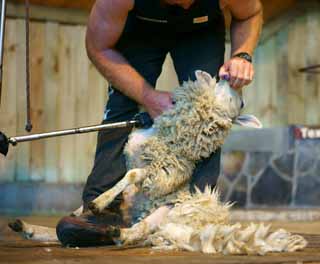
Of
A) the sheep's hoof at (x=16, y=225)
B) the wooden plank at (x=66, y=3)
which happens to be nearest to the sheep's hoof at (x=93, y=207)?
the sheep's hoof at (x=16, y=225)

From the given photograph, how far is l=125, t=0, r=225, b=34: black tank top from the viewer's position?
213 cm

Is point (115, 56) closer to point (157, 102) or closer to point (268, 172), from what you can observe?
point (157, 102)

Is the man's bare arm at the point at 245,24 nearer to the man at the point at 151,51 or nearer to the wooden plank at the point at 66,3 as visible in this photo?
the man at the point at 151,51

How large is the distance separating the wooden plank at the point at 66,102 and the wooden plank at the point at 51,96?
26 millimetres

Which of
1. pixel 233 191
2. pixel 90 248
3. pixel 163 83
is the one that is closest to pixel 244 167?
pixel 233 191

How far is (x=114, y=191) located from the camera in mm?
1979

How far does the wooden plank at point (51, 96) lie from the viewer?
4.69 m

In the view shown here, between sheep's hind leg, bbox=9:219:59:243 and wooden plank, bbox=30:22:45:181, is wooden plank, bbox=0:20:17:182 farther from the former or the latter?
sheep's hind leg, bbox=9:219:59:243

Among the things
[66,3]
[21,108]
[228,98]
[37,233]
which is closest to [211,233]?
[228,98]

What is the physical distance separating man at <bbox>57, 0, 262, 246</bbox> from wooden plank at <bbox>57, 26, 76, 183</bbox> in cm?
244

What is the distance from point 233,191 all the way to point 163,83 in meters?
0.88

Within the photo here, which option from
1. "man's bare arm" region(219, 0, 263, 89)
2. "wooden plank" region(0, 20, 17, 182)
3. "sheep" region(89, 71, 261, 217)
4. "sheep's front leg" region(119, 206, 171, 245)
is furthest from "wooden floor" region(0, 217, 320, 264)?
"wooden plank" region(0, 20, 17, 182)

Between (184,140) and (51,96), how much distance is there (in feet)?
9.14

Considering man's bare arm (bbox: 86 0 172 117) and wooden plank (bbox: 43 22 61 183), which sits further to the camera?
wooden plank (bbox: 43 22 61 183)
